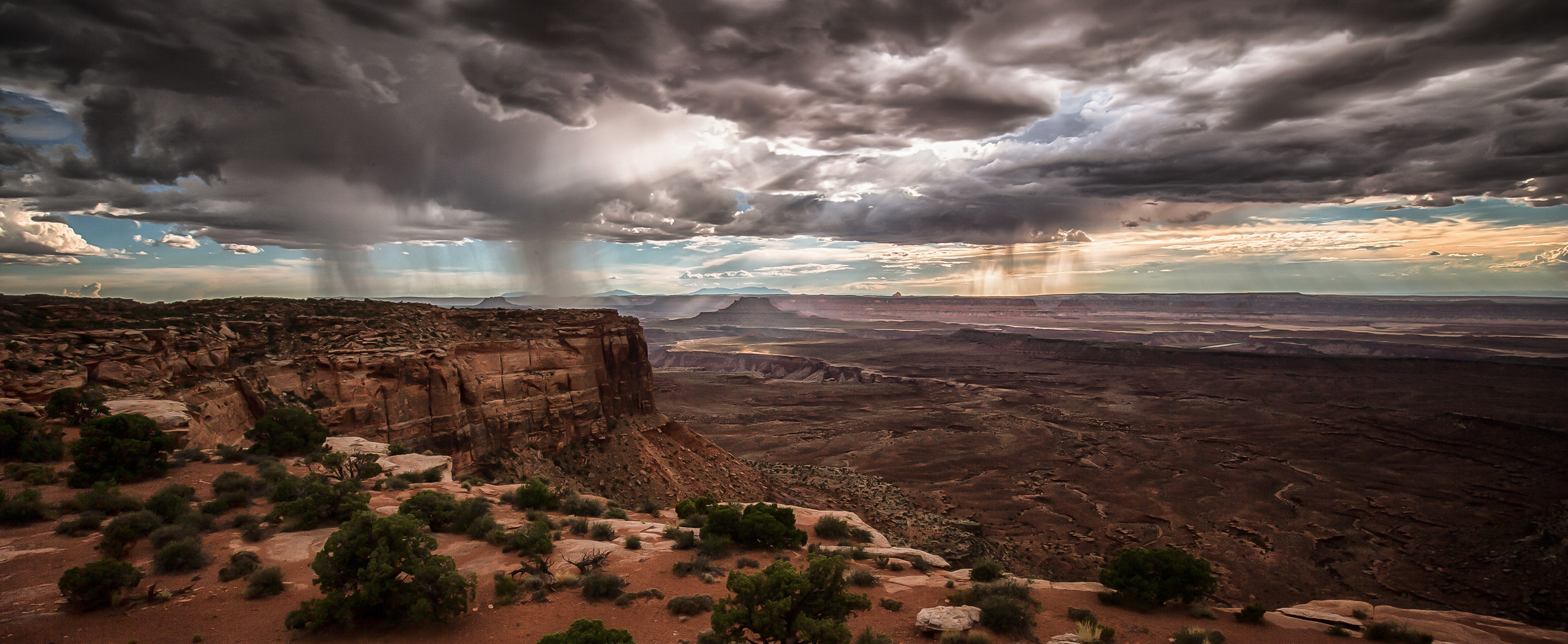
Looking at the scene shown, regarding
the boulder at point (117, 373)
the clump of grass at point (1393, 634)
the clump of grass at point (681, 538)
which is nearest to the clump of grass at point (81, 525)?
the boulder at point (117, 373)

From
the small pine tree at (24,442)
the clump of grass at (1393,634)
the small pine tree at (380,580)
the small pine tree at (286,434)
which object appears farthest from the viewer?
the small pine tree at (286,434)

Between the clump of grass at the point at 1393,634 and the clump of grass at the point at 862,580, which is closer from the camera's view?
the clump of grass at the point at 1393,634

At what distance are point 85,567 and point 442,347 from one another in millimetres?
18540

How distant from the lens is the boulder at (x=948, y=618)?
11.7 meters

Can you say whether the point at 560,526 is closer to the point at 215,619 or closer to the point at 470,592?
the point at 470,592

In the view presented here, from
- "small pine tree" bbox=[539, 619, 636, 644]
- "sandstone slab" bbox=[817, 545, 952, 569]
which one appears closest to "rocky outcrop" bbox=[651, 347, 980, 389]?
"sandstone slab" bbox=[817, 545, 952, 569]

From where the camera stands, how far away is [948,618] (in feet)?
39.1

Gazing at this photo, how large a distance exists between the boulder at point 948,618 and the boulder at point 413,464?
54.1 ft

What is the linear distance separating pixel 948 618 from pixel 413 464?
18.3m

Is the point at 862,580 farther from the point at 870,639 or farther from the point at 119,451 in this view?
the point at 119,451

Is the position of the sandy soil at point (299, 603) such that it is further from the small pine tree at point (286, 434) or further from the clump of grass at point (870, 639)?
the small pine tree at point (286, 434)

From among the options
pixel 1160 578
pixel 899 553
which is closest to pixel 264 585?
pixel 899 553

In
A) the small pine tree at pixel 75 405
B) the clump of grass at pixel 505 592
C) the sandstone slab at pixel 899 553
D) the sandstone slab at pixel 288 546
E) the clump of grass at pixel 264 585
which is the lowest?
the sandstone slab at pixel 899 553

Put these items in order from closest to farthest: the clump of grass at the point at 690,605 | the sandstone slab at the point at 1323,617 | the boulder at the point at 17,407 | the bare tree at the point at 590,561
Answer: the clump of grass at the point at 690,605 → the bare tree at the point at 590,561 → the sandstone slab at the point at 1323,617 → the boulder at the point at 17,407
